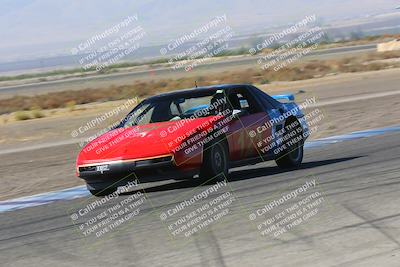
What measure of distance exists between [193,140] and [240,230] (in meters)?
3.02

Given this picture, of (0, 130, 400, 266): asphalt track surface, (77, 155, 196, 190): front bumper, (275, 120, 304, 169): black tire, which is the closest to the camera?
(0, 130, 400, 266): asphalt track surface

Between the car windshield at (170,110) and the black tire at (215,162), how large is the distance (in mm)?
636

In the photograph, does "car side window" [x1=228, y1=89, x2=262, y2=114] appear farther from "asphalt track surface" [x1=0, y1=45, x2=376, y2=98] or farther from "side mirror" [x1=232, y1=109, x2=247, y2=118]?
"asphalt track surface" [x1=0, y1=45, x2=376, y2=98]

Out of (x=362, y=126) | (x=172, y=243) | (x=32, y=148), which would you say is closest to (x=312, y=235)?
(x=172, y=243)

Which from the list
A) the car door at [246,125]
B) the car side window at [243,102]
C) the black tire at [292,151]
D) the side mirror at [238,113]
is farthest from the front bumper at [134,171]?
the black tire at [292,151]

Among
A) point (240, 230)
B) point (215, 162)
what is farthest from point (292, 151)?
point (240, 230)

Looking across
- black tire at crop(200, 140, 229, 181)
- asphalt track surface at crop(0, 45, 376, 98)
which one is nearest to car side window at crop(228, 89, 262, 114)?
black tire at crop(200, 140, 229, 181)

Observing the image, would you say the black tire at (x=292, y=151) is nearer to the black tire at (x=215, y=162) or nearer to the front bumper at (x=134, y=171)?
the black tire at (x=215, y=162)

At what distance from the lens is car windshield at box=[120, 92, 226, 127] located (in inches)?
448

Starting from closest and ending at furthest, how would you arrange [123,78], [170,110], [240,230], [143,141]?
1. [240,230]
2. [143,141]
3. [170,110]
4. [123,78]

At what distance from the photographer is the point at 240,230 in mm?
7637

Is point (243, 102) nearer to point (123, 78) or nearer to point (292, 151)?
point (292, 151)

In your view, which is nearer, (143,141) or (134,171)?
(134,171)

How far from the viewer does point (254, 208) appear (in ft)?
28.6
